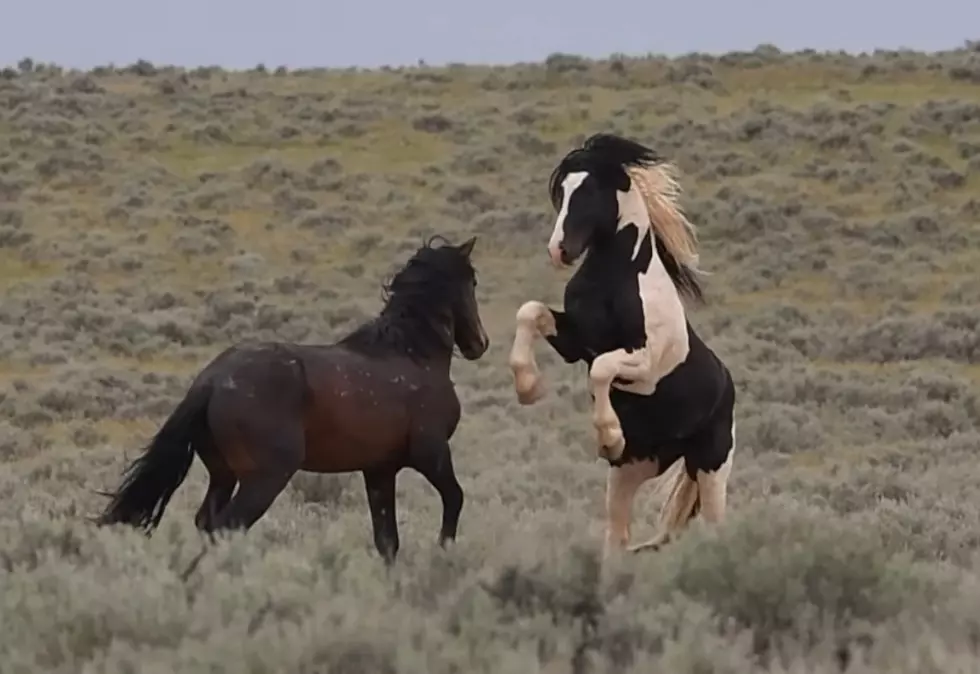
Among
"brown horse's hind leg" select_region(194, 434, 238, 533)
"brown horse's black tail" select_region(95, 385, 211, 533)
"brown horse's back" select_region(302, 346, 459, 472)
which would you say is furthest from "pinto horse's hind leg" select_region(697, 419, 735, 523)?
"brown horse's black tail" select_region(95, 385, 211, 533)

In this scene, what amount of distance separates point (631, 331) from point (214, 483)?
1876mm

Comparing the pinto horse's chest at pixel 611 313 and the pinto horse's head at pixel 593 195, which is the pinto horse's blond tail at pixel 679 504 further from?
the pinto horse's head at pixel 593 195

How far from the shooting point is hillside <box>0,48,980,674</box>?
4.08 metres

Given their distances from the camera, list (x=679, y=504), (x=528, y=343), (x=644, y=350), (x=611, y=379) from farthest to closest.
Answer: (x=679, y=504), (x=528, y=343), (x=644, y=350), (x=611, y=379)

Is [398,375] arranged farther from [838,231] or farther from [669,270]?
[838,231]

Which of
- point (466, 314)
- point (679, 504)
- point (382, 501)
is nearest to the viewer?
point (679, 504)

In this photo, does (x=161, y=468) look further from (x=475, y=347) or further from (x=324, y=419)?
(x=475, y=347)

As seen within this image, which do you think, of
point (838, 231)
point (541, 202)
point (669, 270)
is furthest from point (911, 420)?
point (541, 202)

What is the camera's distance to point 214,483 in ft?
19.7

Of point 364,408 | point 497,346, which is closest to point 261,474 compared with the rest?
point 364,408

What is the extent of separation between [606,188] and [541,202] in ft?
74.1

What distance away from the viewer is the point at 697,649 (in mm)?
3807

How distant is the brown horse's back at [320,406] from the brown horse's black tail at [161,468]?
0.10m

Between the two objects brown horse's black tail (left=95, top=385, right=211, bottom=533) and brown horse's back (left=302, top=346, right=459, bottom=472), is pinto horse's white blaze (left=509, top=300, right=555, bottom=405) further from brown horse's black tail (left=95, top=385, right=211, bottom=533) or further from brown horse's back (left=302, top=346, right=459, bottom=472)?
brown horse's black tail (left=95, top=385, right=211, bottom=533)
